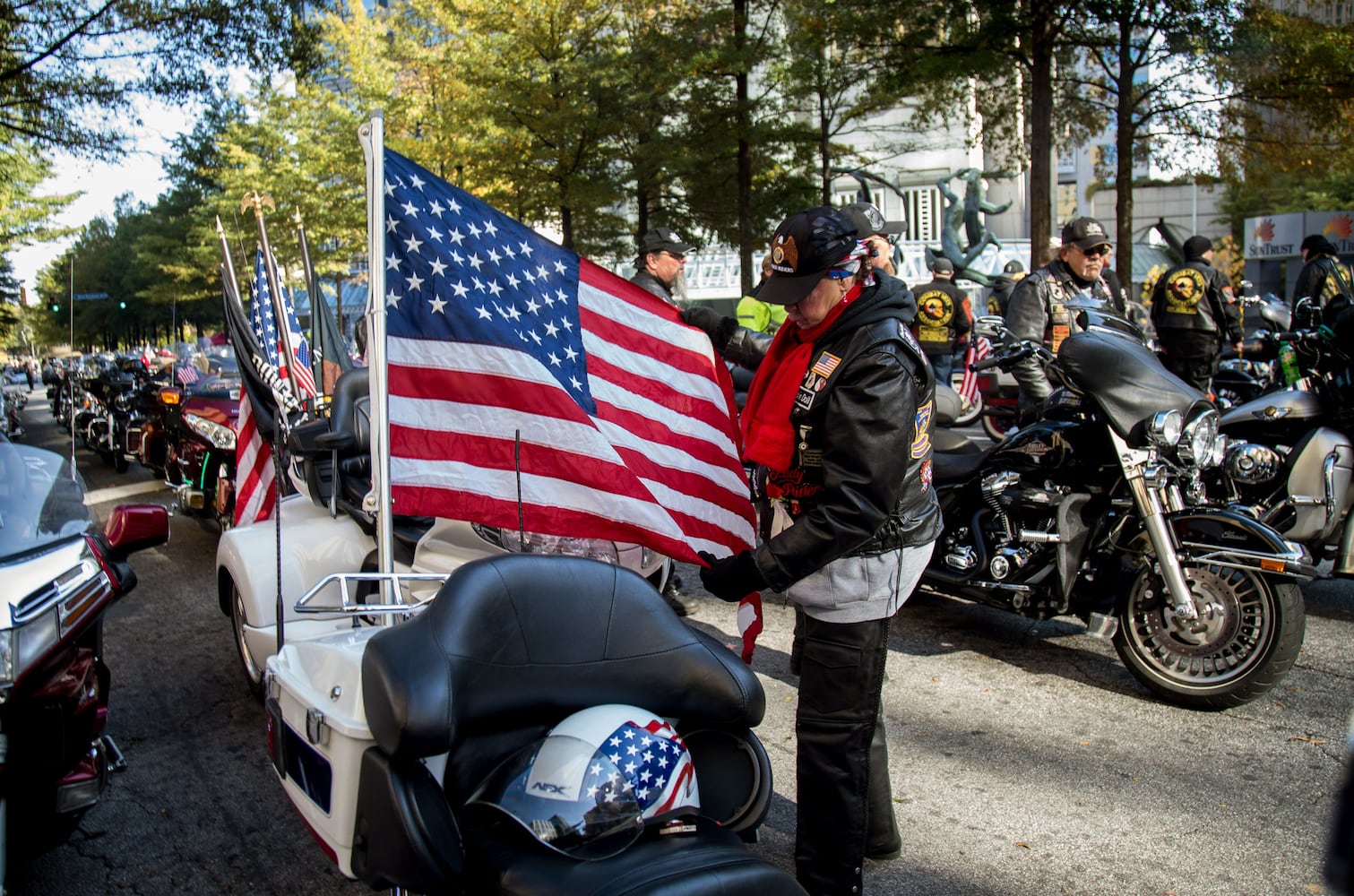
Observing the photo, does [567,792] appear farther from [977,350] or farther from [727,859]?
[977,350]

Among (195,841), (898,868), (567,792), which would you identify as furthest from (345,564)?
(567,792)

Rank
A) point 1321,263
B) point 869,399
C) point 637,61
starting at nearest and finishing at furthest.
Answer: point 869,399 < point 1321,263 < point 637,61

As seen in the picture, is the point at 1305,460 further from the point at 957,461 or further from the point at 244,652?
the point at 244,652

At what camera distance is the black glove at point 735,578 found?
2.94m

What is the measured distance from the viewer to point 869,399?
2.86 meters

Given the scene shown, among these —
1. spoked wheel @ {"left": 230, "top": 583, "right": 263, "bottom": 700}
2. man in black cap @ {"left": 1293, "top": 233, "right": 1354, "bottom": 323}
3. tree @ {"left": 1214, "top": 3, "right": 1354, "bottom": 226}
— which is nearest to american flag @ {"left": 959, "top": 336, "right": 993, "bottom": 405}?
man in black cap @ {"left": 1293, "top": 233, "right": 1354, "bottom": 323}

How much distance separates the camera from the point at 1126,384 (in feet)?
15.4

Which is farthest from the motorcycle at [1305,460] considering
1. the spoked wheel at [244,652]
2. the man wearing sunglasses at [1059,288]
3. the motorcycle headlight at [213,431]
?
the motorcycle headlight at [213,431]

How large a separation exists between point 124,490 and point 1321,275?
11958 mm

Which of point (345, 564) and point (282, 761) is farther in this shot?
point (345, 564)

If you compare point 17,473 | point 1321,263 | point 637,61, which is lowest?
point 17,473

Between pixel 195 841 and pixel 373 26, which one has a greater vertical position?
pixel 373 26

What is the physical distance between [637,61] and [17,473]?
16.1 metres

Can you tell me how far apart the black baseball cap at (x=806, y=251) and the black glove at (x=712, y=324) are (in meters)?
0.87
